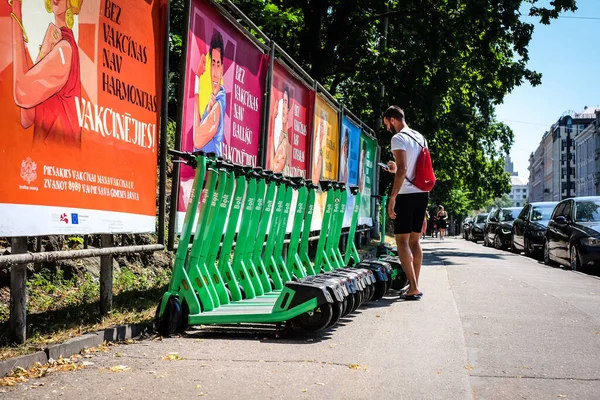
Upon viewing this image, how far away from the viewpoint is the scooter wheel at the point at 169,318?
5906mm

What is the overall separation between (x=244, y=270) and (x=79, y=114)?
2265 millimetres

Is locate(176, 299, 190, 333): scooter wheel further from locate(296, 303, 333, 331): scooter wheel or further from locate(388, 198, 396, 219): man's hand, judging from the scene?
locate(388, 198, 396, 219): man's hand

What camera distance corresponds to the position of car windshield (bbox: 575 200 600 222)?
56.4 feet

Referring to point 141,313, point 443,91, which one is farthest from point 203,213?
point 443,91

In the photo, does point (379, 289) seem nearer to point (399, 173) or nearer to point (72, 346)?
point (399, 173)

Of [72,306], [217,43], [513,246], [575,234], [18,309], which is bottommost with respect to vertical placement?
[72,306]

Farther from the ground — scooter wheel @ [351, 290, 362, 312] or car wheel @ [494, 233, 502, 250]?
car wheel @ [494, 233, 502, 250]

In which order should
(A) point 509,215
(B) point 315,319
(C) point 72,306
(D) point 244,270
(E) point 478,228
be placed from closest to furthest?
1. (B) point 315,319
2. (C) point 72,306
3. (D) point 244,270
4. (A) point 509,215
5. (E) point 478,228

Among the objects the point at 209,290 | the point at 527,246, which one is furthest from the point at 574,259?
the point at 209,290

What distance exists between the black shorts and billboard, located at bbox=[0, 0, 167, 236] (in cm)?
311

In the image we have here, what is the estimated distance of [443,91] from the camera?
76.0 ft

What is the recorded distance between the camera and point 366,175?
1894cm

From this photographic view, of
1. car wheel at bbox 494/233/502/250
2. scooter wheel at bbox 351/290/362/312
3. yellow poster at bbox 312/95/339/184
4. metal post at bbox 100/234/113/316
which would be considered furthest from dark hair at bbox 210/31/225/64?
car wheel at bbox 494/233/502/250

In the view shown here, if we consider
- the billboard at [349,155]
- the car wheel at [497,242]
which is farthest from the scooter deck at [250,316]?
the car wheel at [497,242]
